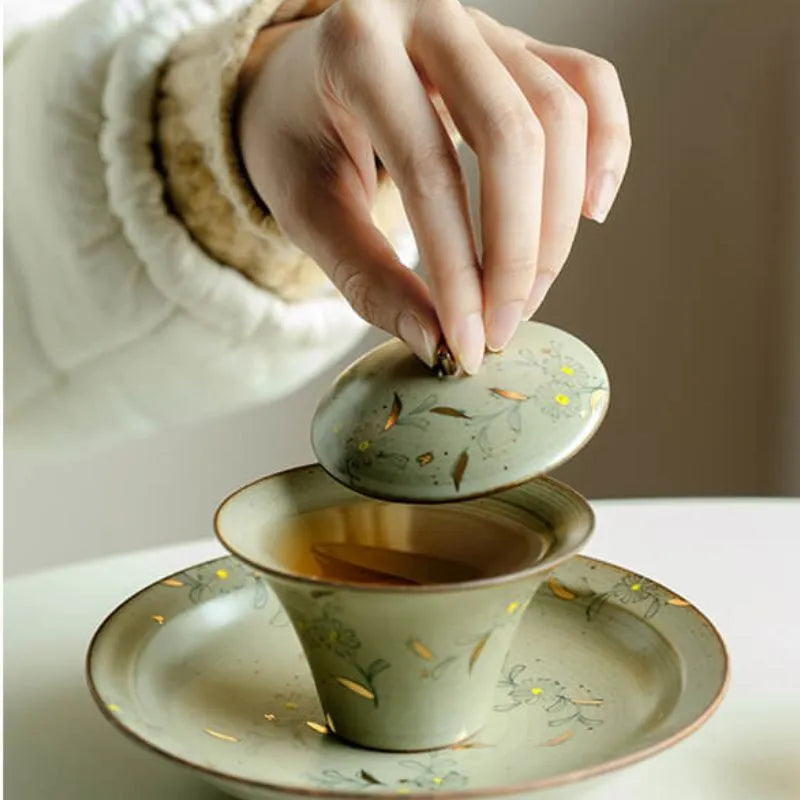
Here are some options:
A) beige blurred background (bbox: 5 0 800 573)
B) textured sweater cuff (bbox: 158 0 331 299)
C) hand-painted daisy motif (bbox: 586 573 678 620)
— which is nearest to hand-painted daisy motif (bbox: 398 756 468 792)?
hand-painted daisy motif (bbox: 586 573 678 620)

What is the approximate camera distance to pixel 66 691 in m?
0.60

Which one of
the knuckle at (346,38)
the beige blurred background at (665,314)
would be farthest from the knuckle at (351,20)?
the beige blurred background at (665,314)

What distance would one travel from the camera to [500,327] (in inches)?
19.9

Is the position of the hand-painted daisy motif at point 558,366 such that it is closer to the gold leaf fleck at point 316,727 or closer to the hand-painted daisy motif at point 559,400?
the hand-painted daisy motif at point 559,400

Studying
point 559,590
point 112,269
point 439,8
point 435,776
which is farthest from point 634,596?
point 112,269

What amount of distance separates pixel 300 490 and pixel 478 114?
158mm

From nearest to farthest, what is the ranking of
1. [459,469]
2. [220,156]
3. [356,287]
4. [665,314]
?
[459,469], [356,287], [220,156], [665,314]

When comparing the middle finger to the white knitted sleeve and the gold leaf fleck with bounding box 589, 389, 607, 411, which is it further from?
the white knitted sleeve

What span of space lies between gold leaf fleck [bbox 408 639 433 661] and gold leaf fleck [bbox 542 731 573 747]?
51 millimetres

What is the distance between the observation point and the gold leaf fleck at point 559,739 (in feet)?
1.64

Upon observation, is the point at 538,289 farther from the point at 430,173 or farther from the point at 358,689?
the point at 358,689

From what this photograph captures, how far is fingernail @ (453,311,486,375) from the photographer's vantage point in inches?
19.4

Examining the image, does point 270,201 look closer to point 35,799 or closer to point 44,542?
point 35,799

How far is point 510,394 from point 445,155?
10 centimetres
